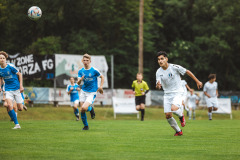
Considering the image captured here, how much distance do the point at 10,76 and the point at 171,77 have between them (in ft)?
16.2

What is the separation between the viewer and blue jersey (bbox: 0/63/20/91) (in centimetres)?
1259

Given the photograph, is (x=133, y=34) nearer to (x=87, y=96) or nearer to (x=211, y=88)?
(x=211, y=88)

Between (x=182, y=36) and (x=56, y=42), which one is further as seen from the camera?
(x=182, y=36)

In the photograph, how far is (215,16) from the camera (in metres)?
48.2

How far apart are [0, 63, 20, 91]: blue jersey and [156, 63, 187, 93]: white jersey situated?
14.7 ft

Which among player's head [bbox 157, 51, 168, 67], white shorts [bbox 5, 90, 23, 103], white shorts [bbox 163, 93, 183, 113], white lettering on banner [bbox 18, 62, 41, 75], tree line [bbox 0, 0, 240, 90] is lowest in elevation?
white shorts [bbox 163, 93, 183, 113]

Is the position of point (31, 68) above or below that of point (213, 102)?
above

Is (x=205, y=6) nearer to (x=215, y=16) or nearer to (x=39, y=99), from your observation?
(x=215, y=16)

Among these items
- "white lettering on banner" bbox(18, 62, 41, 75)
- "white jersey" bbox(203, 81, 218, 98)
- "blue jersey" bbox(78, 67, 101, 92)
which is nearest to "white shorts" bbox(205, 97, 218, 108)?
"white jersey" bbox(203, 81, 218, 98)

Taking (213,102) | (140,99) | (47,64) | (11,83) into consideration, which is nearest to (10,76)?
(11,83)

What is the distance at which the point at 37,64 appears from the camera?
27000mm

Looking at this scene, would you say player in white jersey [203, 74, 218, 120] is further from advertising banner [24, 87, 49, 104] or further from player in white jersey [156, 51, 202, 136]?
player in white jersey [156, 51, 202, 136]

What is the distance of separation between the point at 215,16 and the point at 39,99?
27444 mm

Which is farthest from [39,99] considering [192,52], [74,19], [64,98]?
[192,52]
